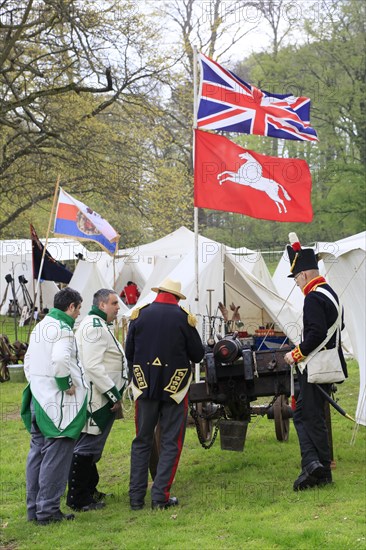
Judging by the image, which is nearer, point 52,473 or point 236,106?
point 52,473

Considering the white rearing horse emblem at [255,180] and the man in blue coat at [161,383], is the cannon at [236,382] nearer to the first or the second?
the man in blue coat at [161,383]

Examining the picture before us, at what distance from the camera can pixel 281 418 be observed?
26.9 feet

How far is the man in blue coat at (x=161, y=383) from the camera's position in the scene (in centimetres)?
602

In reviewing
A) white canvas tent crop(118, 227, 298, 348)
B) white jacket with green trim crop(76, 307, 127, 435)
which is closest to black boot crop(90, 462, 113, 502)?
white jacket with green trim crop(76, 307, 127, 435)

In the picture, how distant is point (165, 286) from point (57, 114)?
509 inches

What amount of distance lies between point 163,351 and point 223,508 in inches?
47.6

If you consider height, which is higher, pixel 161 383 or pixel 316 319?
pixel 316 319

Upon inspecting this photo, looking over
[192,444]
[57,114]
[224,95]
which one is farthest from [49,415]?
[57,114]

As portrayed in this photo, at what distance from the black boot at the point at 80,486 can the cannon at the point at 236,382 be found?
1.09 m

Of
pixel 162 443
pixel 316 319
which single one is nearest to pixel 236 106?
pixel 316 319

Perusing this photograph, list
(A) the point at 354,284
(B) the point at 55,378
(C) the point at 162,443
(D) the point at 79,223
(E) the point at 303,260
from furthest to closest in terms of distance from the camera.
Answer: (D) the point at 79,223 → (A) the point at 354,284 → (E) the point at 303,260 → (C) the point at 162,443 → (B) the point at 55,378

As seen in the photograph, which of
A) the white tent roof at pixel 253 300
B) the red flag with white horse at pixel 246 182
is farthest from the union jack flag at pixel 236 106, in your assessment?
the white tent roof at pixel 253 300

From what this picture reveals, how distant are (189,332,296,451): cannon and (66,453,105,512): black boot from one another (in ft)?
3.58

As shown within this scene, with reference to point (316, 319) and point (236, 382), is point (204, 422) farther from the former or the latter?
point (316, 319)
